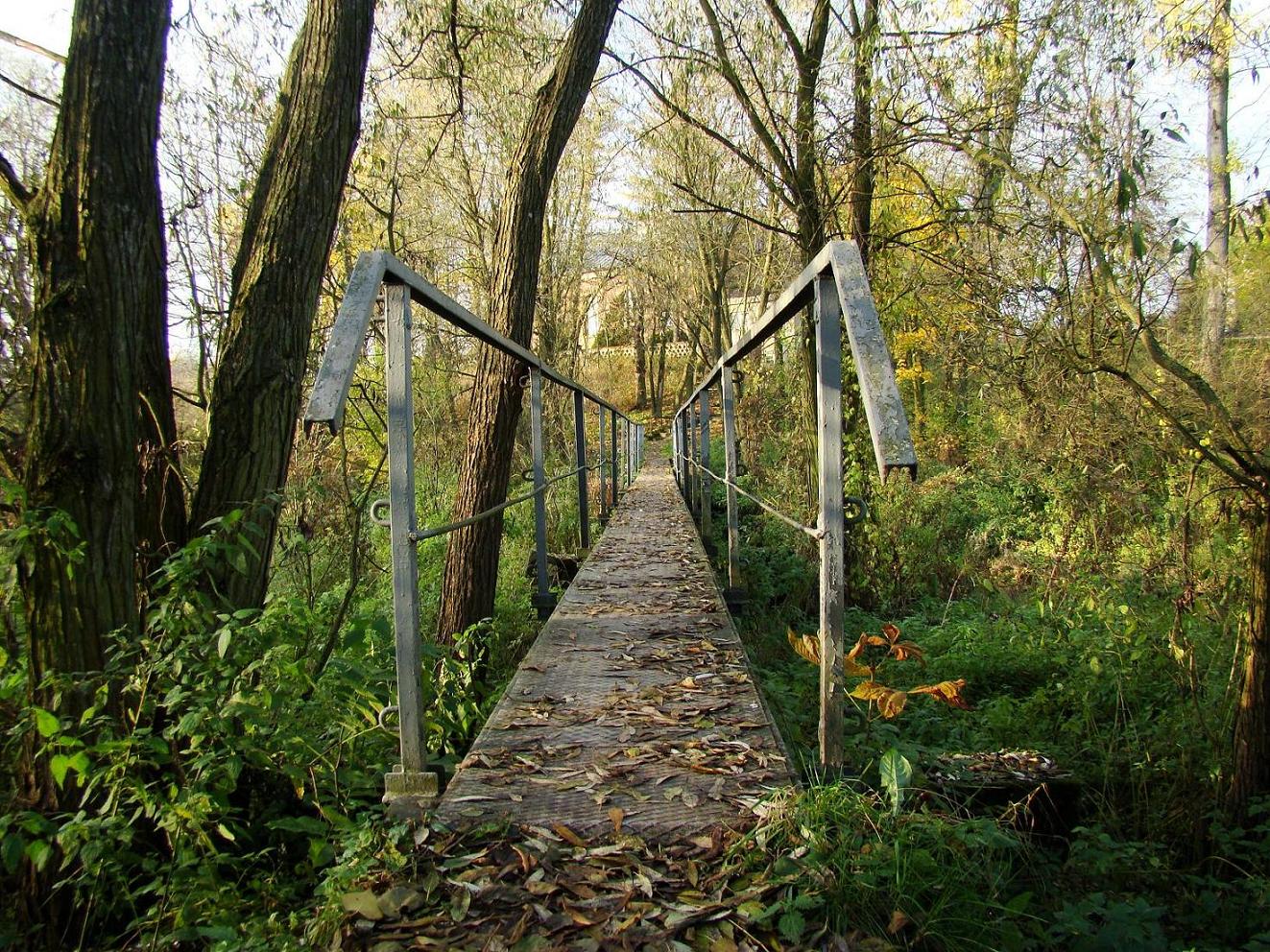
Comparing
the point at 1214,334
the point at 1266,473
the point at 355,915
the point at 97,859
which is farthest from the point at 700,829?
the point at 1214,334

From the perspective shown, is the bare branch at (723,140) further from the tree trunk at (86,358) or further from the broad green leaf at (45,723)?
the broad green leaf at (45,723)

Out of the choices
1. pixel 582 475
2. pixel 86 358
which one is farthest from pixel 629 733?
pixel 582 475

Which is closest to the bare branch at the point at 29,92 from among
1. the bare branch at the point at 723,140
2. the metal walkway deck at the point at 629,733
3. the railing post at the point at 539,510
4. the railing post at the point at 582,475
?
the railing post at the point at 539,510

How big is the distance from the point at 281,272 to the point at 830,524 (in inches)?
102

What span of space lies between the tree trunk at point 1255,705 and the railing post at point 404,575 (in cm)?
329

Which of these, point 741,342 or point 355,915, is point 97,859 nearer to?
point 355,915

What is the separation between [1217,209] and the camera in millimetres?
4398

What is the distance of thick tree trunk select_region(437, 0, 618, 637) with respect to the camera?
526 cm

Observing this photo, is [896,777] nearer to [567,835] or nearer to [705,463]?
[567,835]

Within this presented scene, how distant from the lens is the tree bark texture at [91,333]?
2697 mm

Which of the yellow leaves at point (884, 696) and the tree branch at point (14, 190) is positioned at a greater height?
the tree branch at point (14, 190)

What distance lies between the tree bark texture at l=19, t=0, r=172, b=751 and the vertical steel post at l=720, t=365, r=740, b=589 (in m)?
2.91

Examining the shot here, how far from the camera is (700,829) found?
1902 mm

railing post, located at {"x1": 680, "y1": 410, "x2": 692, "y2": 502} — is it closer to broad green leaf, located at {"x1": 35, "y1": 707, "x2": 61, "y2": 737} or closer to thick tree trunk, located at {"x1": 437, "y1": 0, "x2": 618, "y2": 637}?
thick tree trunk, located at {"x1": 437, "y1": 0, "x2": 618, "y2": 637}
